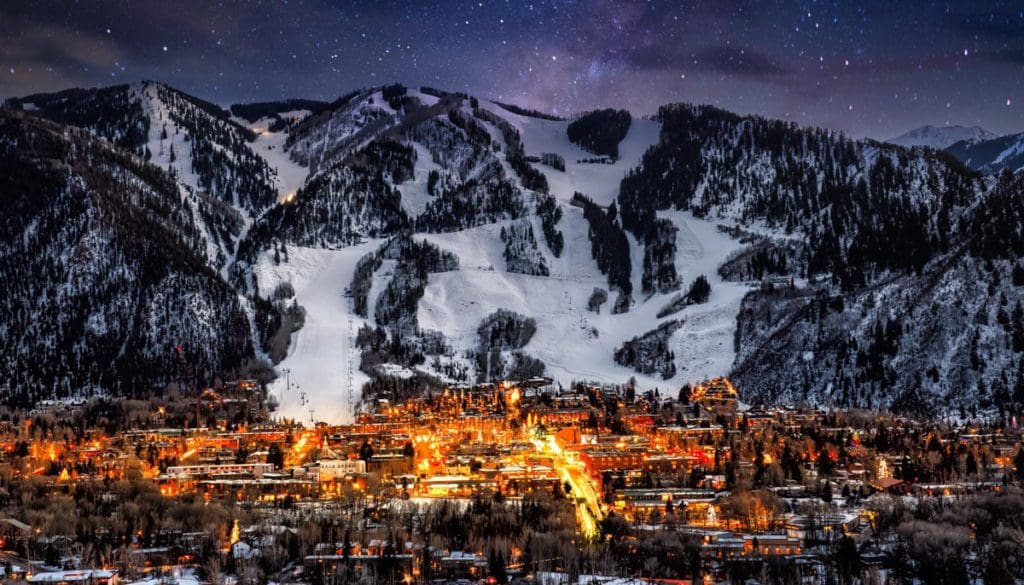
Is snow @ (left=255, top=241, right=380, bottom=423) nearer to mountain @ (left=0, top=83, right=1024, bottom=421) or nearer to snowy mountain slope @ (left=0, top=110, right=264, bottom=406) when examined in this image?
mountain @ (left=0, top=83, right=1024, bottom=421)

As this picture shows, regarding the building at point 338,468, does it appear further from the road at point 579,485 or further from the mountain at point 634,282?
the mountain at point 634,282

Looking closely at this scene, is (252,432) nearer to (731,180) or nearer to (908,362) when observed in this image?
(908,362)

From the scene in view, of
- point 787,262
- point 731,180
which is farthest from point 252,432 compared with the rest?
point 731,180

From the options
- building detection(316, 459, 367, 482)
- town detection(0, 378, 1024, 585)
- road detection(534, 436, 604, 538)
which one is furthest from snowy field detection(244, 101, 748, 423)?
building detection(316, 459, 367, 482)

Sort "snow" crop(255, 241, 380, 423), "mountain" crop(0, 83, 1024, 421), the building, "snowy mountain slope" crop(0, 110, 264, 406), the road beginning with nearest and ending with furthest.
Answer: the road → the building → "mountain" crop(0, 83, 1024, 421) → "snow" crop(255, 241, 380, 423) → "snowy mountain slope" crop(0, 110, 264, 406)

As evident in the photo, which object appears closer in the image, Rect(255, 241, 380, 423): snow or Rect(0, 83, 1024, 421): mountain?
Rect(0, 83, 1024, 421): mountain

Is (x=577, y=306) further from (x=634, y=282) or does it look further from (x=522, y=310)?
(x=634, y=282)

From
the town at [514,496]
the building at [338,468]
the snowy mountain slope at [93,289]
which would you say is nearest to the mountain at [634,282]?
the snowy mountain slope at [93,289]
